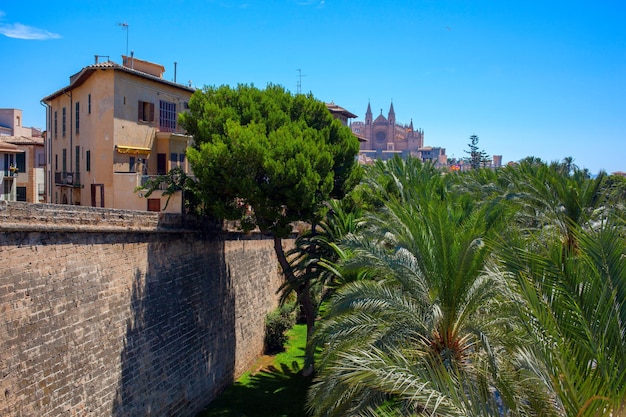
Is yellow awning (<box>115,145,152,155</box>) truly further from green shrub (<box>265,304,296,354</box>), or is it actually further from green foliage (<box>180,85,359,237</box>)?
green shrub (<box>265,304,296,354</box>)

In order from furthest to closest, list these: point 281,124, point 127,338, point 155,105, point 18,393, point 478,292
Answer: point 155,105, point 281,124, point 127,338, point 18,393, point 478,292

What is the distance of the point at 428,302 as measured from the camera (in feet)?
29.1

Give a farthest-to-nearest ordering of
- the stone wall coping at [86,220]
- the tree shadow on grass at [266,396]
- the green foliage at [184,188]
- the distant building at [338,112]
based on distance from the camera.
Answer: the distant building at [338,112]
the green foliage at [184,188]
the tree shadow on grass at [266,396]
the stone wall coping at [86,220]

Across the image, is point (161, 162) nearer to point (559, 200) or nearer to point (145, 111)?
point (145, 111)

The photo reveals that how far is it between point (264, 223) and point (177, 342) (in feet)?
12.8

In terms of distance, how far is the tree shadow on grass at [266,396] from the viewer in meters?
15.3

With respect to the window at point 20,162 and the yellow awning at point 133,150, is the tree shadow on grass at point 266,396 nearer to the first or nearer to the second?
the yellow awning at point 133,150

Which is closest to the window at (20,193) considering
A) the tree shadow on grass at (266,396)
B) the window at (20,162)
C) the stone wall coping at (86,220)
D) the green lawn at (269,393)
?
the window at (20,162)

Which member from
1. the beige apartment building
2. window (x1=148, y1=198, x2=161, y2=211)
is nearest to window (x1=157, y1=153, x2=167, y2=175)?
the beige apartment building

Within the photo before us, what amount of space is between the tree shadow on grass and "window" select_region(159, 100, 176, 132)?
12.3 metres

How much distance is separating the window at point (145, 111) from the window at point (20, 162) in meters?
10.7

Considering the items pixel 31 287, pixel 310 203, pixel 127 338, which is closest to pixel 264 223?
pixel 310 203

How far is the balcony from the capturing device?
24672 millimetres

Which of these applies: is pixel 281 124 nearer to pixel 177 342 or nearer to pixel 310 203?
pixel 310 203
